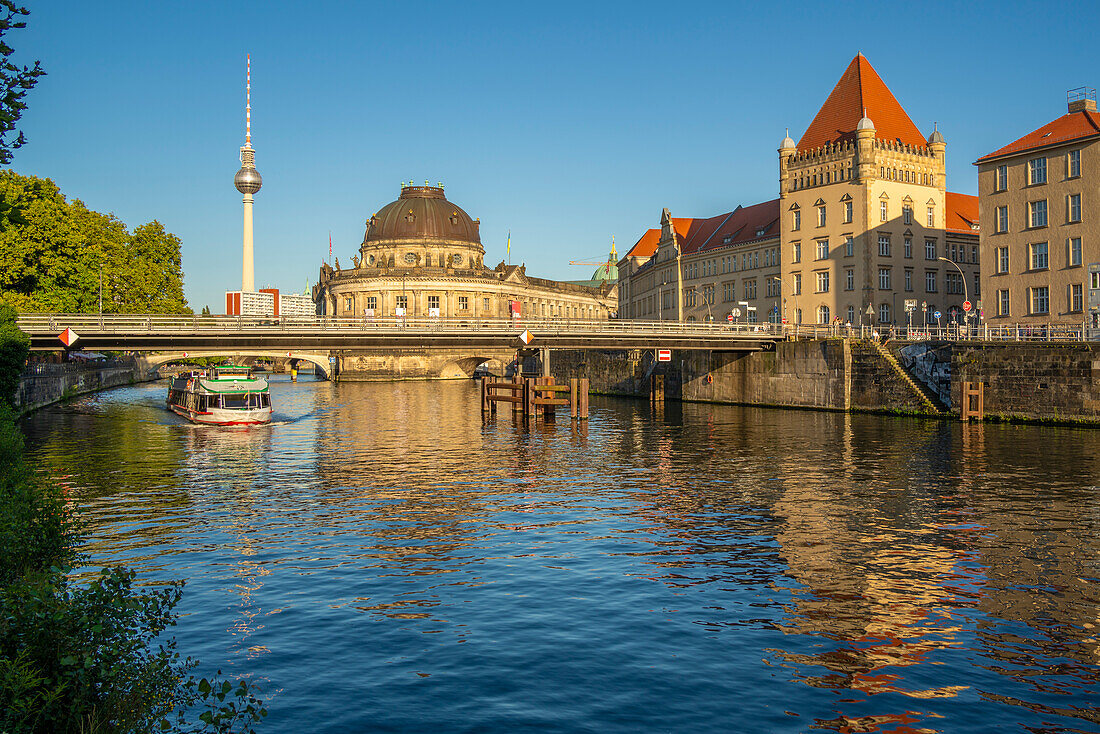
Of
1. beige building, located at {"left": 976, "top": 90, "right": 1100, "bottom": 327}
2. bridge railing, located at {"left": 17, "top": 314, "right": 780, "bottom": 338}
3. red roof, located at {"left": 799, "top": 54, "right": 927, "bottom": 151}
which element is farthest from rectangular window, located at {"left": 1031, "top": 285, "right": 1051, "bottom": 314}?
red roof, located at {"left": 799, "top": 54, "right": 927, "bottom": 151}

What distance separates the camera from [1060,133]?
64875 millimetres

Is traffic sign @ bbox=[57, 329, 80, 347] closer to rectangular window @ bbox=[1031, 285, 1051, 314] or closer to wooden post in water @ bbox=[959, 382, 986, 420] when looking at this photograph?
wooden post in water @ bbox=[959, 382, 986, 420]

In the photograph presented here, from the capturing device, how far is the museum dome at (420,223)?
181000mm

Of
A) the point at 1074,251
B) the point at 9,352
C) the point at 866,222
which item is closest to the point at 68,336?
the point at 9,352

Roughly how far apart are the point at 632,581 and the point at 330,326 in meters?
49.9

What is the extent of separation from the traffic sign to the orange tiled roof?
119 m

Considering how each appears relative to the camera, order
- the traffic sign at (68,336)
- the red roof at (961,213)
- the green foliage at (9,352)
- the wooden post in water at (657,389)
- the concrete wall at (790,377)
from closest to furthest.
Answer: the green foliage at (9,352), the traffic sign at (68,336), the concrete wall at (790,377), the wooden post in water at (657,389), the red roof at (961,213)

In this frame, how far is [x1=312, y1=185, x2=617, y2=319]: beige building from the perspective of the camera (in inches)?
6806

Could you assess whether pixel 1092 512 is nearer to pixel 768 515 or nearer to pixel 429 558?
pixel 768 515

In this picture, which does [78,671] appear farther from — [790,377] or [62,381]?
[62,381]

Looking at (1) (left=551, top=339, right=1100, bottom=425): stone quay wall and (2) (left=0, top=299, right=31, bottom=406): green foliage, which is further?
(1) (left=551, top=339, right=1100, bottom=425): stone quay wall

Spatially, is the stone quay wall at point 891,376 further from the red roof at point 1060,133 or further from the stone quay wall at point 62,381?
the stone quay wall at point 62,381

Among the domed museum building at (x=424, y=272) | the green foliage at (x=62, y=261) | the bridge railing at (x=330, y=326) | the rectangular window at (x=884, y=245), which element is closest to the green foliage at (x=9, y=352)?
the bridge railing at (x=330, y=326)

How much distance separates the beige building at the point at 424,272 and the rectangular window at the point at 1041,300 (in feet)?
361
